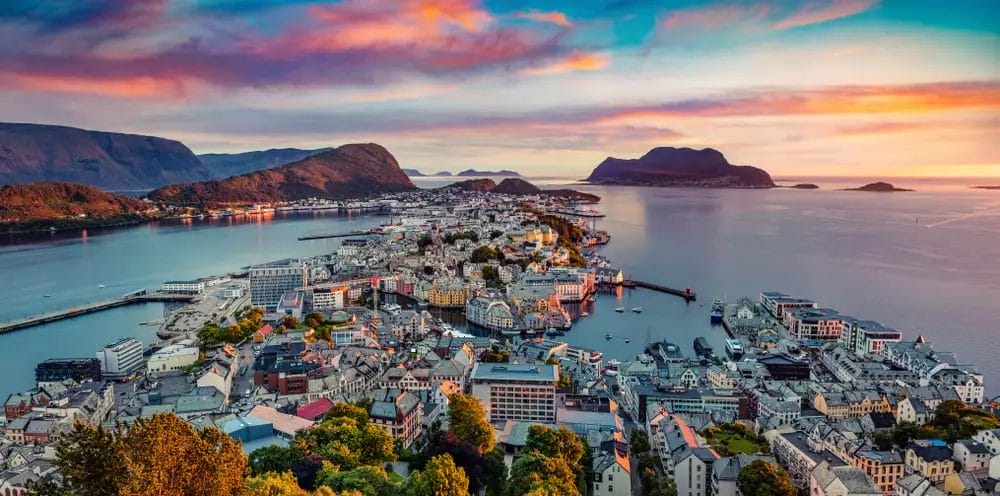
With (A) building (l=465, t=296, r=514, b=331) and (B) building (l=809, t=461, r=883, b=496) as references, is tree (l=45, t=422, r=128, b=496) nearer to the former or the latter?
(B) building (l=809, t=461, r=883, b=496)

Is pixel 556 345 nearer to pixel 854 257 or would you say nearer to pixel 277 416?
pixel 277 416

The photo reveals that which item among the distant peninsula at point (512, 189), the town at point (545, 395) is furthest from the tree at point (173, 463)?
the distant peninsula at point (512, 189)

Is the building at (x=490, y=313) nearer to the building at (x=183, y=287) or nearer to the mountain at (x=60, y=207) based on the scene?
the building at (x=183, y=287)

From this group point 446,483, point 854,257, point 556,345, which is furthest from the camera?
point 854,257

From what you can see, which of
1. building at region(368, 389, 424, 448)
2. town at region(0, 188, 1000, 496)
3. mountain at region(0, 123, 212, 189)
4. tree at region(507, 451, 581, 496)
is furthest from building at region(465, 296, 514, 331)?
mountain at region(0, 123, 212, 189)

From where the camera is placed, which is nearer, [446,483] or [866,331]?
[446,483]

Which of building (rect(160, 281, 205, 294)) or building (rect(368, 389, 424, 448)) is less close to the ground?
building (rect(160, 281, 205, 294))

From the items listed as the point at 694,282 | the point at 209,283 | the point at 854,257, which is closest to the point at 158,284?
the point at 209,283
